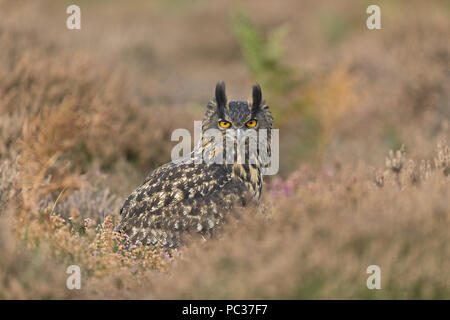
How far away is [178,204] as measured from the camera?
4516 mm

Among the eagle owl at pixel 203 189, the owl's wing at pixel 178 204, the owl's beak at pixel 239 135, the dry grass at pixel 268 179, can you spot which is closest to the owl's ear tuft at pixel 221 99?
the eagle owl at pixel 203 189

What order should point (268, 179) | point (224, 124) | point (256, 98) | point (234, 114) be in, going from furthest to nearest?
point (268, 179) → point (256, 98) → point (224, 124) → point (234, 114)

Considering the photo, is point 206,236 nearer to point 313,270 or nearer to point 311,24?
point 313,270

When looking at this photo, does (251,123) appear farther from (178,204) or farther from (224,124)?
(178,204)

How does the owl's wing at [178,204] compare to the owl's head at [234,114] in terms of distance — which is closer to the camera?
→ the owl's wing at [178,204]

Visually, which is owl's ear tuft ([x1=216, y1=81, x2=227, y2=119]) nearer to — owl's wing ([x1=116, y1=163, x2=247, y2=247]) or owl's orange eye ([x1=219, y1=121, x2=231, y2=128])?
owl's orange eye ([x1=219, y1=121, x2=231, y2=128])

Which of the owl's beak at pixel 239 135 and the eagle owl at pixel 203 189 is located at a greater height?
the owl's beak at pixel 239 135

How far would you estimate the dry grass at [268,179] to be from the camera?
3.34 meters

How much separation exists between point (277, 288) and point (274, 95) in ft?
23.6

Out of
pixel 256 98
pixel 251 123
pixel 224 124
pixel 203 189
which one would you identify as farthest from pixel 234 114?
pixel 203 189

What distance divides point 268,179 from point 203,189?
4.18 m

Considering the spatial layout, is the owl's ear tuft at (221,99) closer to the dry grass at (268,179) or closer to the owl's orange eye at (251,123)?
the owl's orange eye at (251,123)

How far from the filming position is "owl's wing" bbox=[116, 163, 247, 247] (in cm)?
445
